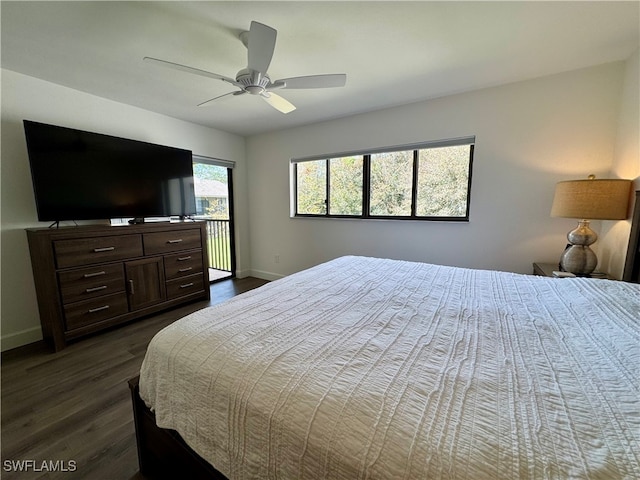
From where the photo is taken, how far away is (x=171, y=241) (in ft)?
9.56

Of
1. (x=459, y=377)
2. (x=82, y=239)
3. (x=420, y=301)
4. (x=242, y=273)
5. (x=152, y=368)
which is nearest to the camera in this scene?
(x=459, y=377)

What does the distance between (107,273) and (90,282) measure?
142 millimetres

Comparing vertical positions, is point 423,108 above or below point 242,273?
above

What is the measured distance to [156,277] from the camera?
280 centimetres

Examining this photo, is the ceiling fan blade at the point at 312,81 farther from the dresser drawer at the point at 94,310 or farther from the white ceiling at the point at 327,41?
the dresser drawer at the point at 94,310

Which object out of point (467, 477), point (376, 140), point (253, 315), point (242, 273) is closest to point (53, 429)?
point (253, 315)

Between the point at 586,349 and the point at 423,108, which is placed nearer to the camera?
the point at 586,349

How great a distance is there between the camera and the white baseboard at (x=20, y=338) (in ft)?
7.11

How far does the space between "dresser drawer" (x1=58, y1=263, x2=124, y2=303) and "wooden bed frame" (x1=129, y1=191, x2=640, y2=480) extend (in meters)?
1.67

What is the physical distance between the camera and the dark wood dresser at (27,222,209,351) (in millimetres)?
2107

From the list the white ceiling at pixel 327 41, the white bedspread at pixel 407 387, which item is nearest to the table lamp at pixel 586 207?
the white bedspread at pixel 407 387

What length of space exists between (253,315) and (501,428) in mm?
926

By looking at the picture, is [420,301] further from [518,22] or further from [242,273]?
[242,273]

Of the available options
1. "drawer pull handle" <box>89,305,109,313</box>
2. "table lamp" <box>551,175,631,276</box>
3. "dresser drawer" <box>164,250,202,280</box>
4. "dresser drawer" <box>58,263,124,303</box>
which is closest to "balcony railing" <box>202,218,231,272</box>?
"dresser drawer" <box>164,250,202,280</box>
